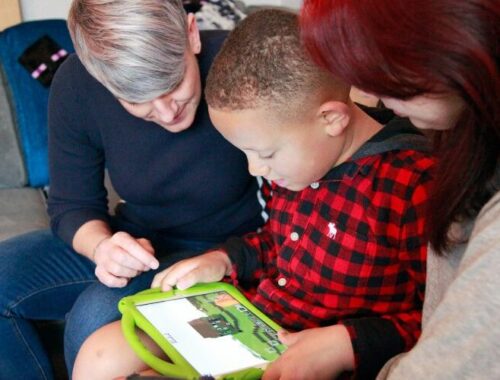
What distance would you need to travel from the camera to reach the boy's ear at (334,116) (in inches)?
36.7

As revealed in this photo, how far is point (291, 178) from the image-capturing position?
99 cm

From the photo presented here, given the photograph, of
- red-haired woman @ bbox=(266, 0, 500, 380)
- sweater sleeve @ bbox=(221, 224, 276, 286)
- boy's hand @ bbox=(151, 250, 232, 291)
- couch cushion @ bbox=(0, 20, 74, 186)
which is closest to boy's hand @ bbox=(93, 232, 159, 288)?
boy's hand @ bbox=(151, 250, 232, 291)

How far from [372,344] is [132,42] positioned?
60 centimetres

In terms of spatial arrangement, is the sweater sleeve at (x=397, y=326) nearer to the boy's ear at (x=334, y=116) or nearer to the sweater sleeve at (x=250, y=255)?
the boy's ear at (x=334, y=116)

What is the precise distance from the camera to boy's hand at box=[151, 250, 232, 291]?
3.49 feet

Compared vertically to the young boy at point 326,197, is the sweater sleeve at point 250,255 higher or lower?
lower

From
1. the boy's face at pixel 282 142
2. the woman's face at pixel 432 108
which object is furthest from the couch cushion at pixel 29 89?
the woman's face at pixel 432 108

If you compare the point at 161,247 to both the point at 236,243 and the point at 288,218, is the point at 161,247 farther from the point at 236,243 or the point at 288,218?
the point at 288,218

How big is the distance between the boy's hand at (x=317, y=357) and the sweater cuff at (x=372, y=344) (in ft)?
0.03

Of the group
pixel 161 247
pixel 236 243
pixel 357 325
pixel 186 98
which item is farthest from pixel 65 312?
pixel 357 325

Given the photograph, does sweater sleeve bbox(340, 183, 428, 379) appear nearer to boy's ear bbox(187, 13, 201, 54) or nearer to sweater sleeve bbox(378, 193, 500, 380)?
sweater sleeve bbox(378, 193, 500, 380)

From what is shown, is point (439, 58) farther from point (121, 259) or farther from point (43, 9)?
point (43, 9)

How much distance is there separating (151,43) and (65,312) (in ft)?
2.18

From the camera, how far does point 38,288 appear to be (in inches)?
49.7
